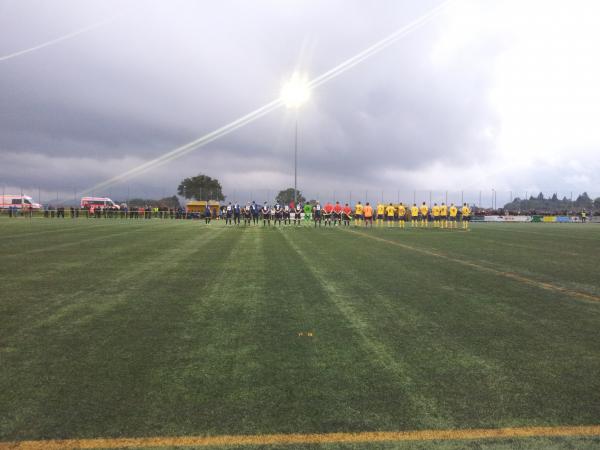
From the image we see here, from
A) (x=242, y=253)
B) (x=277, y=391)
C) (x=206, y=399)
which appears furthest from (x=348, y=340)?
(x=242, y=253)

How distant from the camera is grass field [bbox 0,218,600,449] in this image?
2.46 m

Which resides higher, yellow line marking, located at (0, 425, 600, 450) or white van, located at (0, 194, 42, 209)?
white van, located at (0, 194, 42, 209)

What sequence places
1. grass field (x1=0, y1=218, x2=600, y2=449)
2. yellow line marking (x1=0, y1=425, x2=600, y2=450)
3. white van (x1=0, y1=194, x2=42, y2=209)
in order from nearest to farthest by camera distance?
yellow line marking (x1=0, y1=425, x2=600, y2=450)
grass field (x1=0, y1=218, x2=600, y2=449)
white van (x1=0, y1=194, x2=42, y2=209)

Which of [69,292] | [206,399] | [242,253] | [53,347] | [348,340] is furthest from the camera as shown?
[242,253]

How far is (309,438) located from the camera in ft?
7.44

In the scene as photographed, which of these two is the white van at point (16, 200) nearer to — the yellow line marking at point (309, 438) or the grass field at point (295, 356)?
the grass field at point (295, 356)

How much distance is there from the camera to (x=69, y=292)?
19.5 ft

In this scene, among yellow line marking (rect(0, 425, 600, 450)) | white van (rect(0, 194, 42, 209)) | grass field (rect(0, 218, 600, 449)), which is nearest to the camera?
yellow line marking (rect(0, 425, 600, 450))

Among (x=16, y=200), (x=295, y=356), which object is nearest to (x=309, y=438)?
(x=295, y=356)

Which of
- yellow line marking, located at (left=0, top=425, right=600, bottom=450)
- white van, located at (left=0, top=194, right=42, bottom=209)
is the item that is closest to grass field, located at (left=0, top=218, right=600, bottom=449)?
yellow line marking, located at (left=0, top=425, right=600, bottom=450)

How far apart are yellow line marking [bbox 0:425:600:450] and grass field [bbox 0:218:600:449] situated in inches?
1.7

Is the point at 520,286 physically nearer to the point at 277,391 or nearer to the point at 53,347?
the point at 277,391

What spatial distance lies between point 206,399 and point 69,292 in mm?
4249

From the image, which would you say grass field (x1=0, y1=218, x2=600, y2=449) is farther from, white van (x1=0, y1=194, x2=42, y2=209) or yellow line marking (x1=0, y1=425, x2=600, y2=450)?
white van (x1=0, y1=194, x2=42, y2=209)
